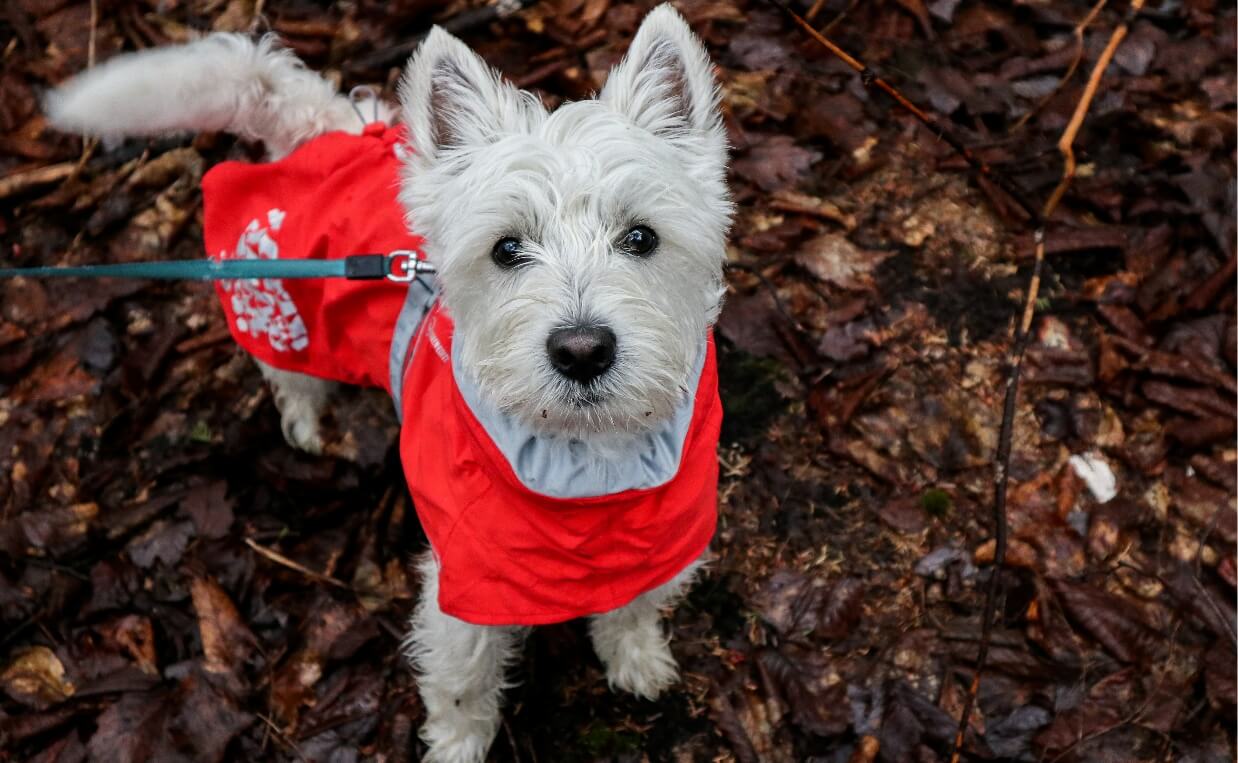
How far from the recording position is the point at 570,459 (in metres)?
2.51

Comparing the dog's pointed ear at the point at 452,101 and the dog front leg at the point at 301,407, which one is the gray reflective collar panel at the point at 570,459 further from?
the dog front leg at the point at 301,407

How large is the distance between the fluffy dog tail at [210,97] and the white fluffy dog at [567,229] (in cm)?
2

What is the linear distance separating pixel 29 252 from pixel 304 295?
7.82 ft

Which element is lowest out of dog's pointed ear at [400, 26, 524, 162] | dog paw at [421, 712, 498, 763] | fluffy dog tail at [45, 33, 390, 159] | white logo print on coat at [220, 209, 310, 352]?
dog paw at [421, 712, 498, 763]

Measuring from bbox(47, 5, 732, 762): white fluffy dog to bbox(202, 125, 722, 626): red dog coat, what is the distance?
0.32ft

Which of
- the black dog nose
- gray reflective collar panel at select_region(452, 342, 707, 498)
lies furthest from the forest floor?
the black dog nose

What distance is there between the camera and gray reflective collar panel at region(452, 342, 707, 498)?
98.0 inches

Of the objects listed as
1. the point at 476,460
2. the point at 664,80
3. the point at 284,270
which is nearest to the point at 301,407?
the point at 284,270

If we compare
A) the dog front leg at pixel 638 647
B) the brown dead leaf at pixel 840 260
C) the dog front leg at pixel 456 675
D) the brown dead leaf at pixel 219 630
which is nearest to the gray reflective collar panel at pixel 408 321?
the dog front leg at pixel 456 675

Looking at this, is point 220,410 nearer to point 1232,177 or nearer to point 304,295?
point 304,295

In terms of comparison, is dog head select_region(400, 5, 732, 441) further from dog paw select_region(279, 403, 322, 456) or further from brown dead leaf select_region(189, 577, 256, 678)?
brown dead leaf select_region(189, 577, 256, 678)

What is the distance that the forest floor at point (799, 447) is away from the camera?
138 inches

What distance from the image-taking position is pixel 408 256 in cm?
310

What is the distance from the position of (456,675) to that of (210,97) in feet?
8.37
